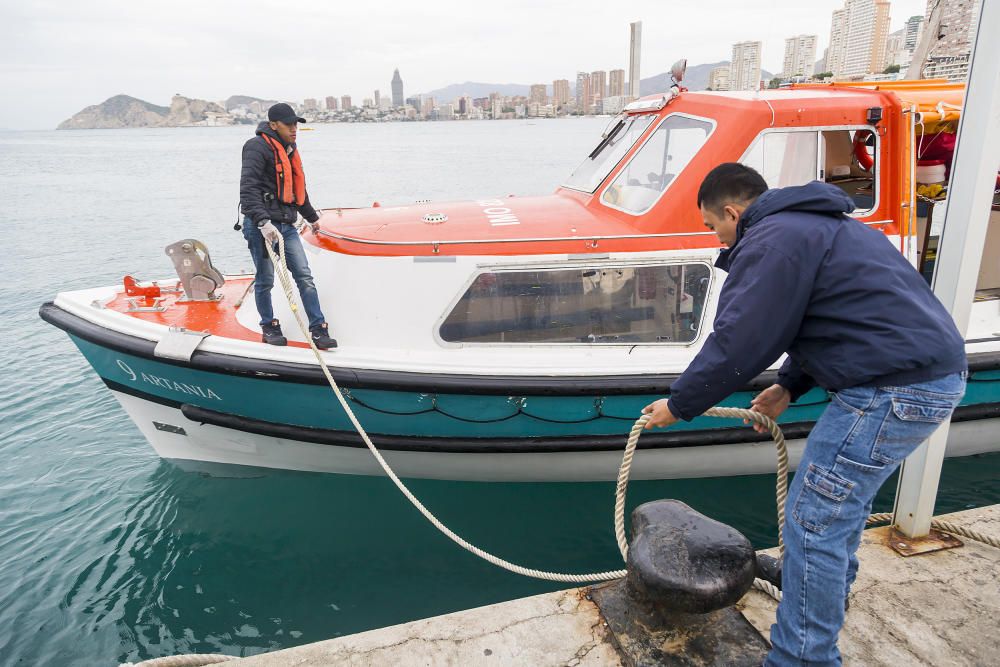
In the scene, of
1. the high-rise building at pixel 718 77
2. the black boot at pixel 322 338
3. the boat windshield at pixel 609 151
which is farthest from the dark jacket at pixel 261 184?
the high-rise building at pixel 718 77

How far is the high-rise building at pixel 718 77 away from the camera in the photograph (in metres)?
6.62

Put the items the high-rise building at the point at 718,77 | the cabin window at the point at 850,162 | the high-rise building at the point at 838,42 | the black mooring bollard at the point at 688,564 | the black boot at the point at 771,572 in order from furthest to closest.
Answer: the high-rise building at the point at 838,42
the high-rise building at the point at 718,77
the cabin window at the point at 850,162
the black boot at the point at 771,572
the black mooring bollard at the point at 688,564

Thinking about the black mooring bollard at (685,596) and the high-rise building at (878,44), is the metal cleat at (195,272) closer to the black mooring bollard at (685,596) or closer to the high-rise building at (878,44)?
the black mooring bollard at (685,596)

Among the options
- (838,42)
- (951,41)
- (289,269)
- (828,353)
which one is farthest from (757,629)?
(838,42)

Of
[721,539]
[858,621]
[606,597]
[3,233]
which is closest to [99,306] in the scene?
[606,597]

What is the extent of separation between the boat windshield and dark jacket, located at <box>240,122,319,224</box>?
215 cm

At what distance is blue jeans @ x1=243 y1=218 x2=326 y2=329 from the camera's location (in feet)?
13.5

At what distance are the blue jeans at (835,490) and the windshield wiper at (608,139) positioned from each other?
3.51 meters

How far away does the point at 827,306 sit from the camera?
1.72 metres

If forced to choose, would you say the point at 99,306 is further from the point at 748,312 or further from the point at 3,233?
the point at 3,233

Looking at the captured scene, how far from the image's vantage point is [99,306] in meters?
4.75

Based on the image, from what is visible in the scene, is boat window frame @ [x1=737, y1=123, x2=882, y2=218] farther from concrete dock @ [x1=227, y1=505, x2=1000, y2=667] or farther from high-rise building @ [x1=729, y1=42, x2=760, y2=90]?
concrete dock @ [x1=227, y1=505, x2=1000, y2=667]

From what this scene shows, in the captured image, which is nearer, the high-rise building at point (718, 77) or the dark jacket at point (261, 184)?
the dark jacket at point (261, 184)

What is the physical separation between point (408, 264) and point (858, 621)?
116 inches
